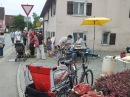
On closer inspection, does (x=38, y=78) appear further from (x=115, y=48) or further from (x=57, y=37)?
(x=115, y=48)

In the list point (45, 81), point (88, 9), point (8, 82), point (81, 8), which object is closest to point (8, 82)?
point (8, 82)

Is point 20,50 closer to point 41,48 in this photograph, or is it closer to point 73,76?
point 41,48

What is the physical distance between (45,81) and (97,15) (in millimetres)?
12444

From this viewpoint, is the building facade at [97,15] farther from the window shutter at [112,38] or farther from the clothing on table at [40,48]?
the clothing on table at [40,48]

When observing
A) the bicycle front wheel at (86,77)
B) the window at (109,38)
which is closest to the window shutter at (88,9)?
the window at (109,38)

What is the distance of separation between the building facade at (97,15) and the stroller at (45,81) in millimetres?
10651

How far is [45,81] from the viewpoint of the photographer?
13.4 ft

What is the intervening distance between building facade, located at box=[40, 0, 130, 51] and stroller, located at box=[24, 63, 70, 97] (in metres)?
10.7

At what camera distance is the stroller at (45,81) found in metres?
4.02

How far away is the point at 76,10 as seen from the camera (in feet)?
50.0

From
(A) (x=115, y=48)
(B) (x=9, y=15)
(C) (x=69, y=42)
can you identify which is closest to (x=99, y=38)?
(A) (x=115, y=48)

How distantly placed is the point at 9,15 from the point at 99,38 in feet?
362

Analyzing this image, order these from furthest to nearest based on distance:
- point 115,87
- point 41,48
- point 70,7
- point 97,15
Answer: point 97,15 < point 70,7 < point 41,48 < point 115,87

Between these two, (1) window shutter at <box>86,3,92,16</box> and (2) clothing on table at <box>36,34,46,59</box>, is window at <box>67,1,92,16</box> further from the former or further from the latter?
(2) clothing on table at <box>36,34,46,59</box>
